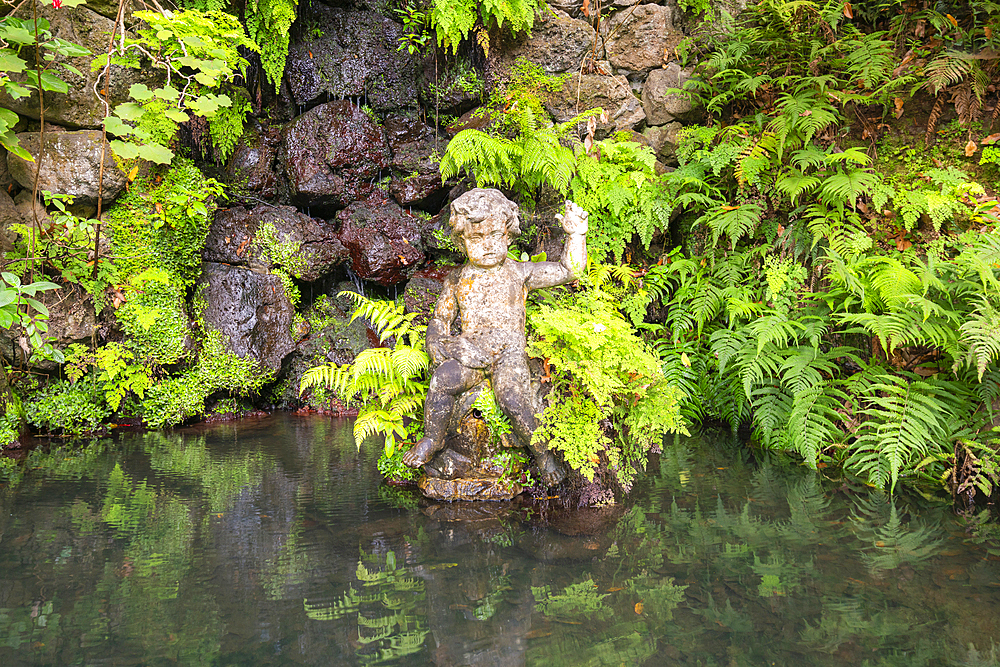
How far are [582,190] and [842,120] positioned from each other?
2880 millimetres

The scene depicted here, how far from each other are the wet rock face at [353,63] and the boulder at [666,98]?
10.3 feet

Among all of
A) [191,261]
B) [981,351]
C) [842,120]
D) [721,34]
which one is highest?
[721,34]

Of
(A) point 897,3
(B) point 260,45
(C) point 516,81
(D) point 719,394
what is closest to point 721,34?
(A) point 897,3

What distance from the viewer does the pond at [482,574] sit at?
2518mm

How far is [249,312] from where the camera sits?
691 centimetres

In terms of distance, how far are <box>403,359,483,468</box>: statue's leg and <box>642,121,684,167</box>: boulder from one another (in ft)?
14.7

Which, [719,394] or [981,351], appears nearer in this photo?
[981,351]

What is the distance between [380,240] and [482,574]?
5118 millimetres

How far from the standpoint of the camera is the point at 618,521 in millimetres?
3791

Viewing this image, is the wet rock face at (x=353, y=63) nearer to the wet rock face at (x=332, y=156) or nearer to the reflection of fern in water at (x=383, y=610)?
the wet rock face at (x=332, y=156)

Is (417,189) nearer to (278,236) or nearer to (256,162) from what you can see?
(278,236)

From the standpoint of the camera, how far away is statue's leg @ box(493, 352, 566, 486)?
12.9 ft

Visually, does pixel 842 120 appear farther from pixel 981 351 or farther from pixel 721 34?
pixel 981 351

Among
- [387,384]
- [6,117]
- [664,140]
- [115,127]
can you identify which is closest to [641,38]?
[664,140]
